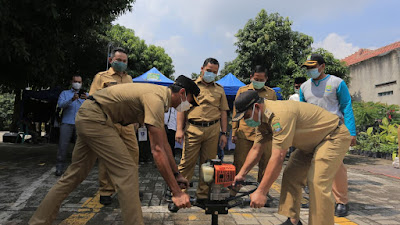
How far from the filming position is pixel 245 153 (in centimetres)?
390

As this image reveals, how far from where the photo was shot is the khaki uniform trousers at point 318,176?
93.6 inches

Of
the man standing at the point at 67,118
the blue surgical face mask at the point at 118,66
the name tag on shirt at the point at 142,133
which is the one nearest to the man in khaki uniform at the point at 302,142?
the blue surgical face mask at the point at 118,66

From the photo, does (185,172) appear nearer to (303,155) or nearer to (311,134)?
A: (303,155)

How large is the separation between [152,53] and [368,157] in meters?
19.2

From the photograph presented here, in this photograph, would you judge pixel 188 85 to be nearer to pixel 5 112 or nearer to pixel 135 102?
pixel 135 102

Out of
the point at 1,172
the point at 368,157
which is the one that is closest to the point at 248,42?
the point at 368,157

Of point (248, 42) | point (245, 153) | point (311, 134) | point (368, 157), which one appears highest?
point (248, 42)

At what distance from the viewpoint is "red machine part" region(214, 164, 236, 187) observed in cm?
209

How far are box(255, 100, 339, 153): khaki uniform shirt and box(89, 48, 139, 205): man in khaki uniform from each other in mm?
2015

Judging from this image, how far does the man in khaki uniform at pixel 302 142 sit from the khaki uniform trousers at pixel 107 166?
3.30 ft

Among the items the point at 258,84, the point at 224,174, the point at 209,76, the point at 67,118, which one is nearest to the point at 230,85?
the point at 258,84

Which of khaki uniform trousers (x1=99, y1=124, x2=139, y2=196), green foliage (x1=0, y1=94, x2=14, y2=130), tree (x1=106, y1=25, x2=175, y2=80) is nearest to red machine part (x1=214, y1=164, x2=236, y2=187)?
khaki uniform trousers (x1=99, y1=124, x2=139, y2=196)

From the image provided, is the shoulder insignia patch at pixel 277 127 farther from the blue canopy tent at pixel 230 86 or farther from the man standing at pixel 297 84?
the blue canopy tent at pixel 230 86

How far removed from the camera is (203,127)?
3719 millimetres
